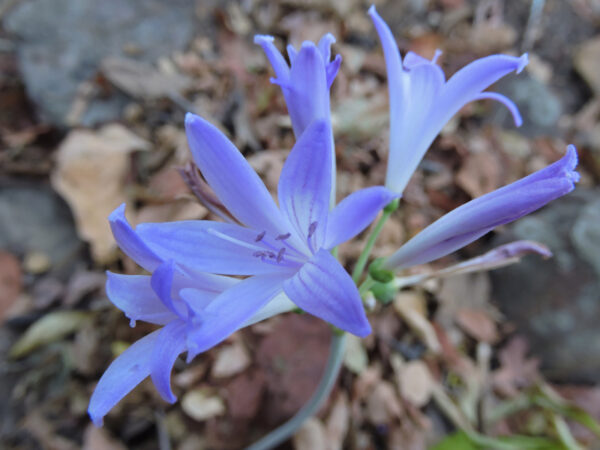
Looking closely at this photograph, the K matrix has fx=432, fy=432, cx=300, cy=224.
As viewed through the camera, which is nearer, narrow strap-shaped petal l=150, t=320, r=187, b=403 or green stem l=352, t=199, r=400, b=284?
narrow strap-shaped petal l=150, t=320, r=187, b=403

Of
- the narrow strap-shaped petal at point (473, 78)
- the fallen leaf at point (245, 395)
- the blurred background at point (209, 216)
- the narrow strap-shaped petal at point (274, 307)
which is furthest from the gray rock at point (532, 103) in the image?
the narrow strap-shaped petal at point (274, 307)

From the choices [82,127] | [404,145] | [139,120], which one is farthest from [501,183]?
[82,127]

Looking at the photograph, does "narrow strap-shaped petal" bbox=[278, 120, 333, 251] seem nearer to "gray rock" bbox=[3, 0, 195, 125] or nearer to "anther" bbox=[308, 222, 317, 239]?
"anther" bbox=[308, 222, 317, 239]

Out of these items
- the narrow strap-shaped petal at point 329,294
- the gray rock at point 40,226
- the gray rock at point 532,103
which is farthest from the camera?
the gray rock at point 532,103

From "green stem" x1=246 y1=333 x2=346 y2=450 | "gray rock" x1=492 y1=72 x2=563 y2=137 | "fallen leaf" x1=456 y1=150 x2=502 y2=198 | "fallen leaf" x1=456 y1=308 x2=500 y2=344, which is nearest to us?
"green stem" x1=246 y1=333 x2=346 y2=450

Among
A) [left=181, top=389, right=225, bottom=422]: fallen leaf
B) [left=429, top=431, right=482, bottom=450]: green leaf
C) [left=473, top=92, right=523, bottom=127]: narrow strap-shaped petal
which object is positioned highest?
[left=473, top=92, right=523, bottom=127]: narrow strap-shaped petal

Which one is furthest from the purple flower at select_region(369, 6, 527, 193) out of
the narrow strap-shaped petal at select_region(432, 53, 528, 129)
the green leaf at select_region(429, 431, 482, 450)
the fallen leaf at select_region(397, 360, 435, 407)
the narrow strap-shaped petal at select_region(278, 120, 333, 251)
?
the green leaf at select_region(429, 431, 482, 450)

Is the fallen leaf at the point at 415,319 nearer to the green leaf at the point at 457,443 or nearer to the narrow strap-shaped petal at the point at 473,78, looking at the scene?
the green leaf at the point at 457,443

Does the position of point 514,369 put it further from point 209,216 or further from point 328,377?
point 209,216
